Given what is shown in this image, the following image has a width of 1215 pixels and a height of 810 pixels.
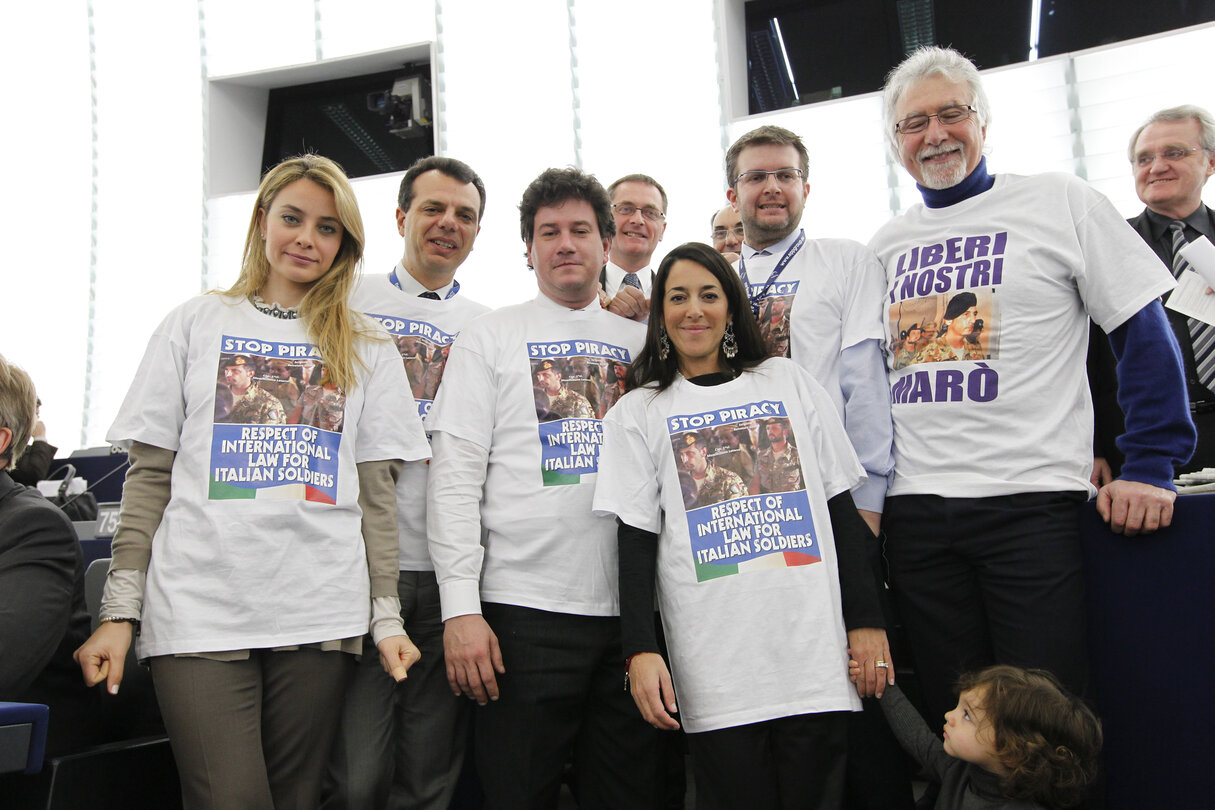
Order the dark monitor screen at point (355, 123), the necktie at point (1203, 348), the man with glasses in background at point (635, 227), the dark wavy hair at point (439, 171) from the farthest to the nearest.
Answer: the dark monitor screen at point (355, 123)
the man with glasses in background at point (635, 227)
the dark wavy hair at point (439, 171)
the necktie at point (1203, 348)

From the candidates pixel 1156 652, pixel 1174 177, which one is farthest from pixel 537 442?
pixel 1174 177

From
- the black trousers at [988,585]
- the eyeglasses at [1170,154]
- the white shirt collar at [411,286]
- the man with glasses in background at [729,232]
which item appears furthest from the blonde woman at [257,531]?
the eyeglasses at [1170,154]

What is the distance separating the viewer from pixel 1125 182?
425 cm

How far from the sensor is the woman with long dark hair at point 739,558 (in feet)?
5.11

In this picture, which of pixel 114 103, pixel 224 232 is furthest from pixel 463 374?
pixel 114 103

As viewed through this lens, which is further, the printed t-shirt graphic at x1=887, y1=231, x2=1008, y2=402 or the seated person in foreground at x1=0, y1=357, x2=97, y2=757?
the printed t-shirt graphic at x1=887, y1=231, x2=1008, y2=402

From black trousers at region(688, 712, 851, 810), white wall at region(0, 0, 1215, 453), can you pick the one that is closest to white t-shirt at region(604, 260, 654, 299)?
black trousers at region(688, 712, 851, 810)

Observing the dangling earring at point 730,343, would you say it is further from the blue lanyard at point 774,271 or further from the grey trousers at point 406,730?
the grey trousers at point 406,730

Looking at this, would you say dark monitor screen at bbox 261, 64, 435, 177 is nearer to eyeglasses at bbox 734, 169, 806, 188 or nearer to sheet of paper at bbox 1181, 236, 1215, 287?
eyeglasses at bbox 734, 169, 806, 188

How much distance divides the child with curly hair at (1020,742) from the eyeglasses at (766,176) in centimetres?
125

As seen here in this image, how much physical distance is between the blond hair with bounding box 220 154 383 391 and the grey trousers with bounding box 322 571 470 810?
0.52m

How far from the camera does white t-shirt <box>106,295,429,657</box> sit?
1539mm

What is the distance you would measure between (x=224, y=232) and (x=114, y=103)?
4.52 feet

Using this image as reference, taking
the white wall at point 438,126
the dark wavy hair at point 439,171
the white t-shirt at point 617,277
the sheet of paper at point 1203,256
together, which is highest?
the white wall at point 438,126
